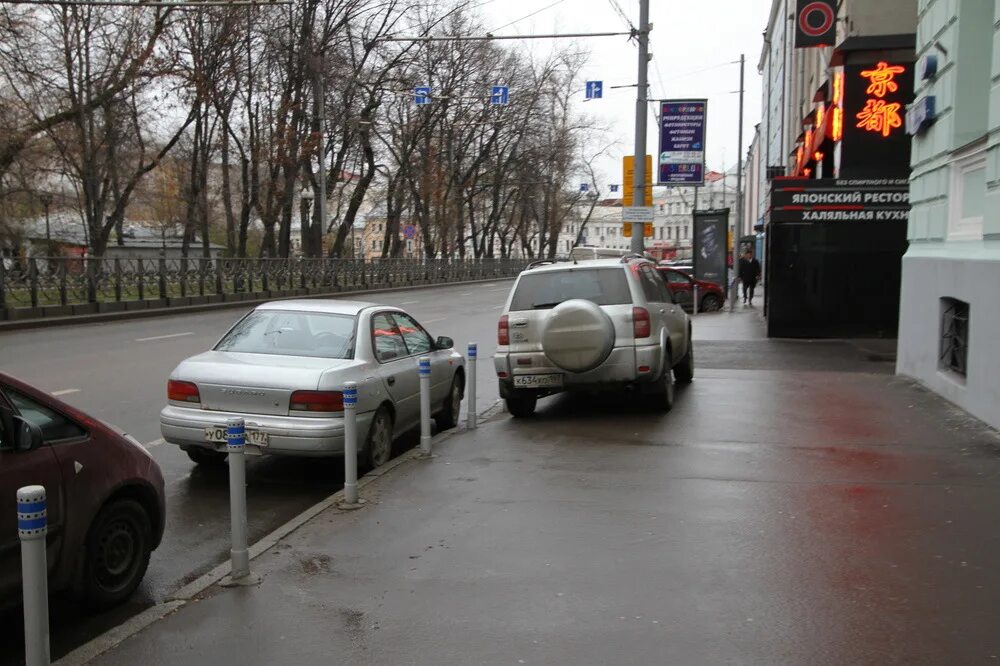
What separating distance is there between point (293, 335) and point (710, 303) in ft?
75.4

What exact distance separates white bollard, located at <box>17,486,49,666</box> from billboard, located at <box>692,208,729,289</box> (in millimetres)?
27328

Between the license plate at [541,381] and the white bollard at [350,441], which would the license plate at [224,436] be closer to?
the white bollard at [350,441]

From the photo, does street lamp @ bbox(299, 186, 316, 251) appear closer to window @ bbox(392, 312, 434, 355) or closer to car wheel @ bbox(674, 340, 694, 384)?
car wheel @ bbox(674, 340, 694, 384)

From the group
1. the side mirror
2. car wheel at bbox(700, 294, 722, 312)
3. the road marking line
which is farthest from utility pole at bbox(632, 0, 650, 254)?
the side mirror

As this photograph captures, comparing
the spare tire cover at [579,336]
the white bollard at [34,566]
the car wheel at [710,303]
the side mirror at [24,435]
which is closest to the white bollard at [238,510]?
the side mirror at [24,435]

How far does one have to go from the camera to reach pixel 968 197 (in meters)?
9.85

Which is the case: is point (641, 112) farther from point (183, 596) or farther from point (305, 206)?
point (305, 206)

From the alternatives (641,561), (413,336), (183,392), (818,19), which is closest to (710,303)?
(818,19)

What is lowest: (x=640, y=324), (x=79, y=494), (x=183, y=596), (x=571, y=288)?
(x=183, y=596)

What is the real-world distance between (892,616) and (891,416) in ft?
19.0

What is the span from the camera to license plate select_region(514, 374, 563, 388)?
9562 millimetres

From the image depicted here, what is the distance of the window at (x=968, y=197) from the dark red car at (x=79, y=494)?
27.4ft

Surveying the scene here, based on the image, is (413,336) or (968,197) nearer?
(413,336)

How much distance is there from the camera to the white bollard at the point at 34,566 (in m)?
3.05
